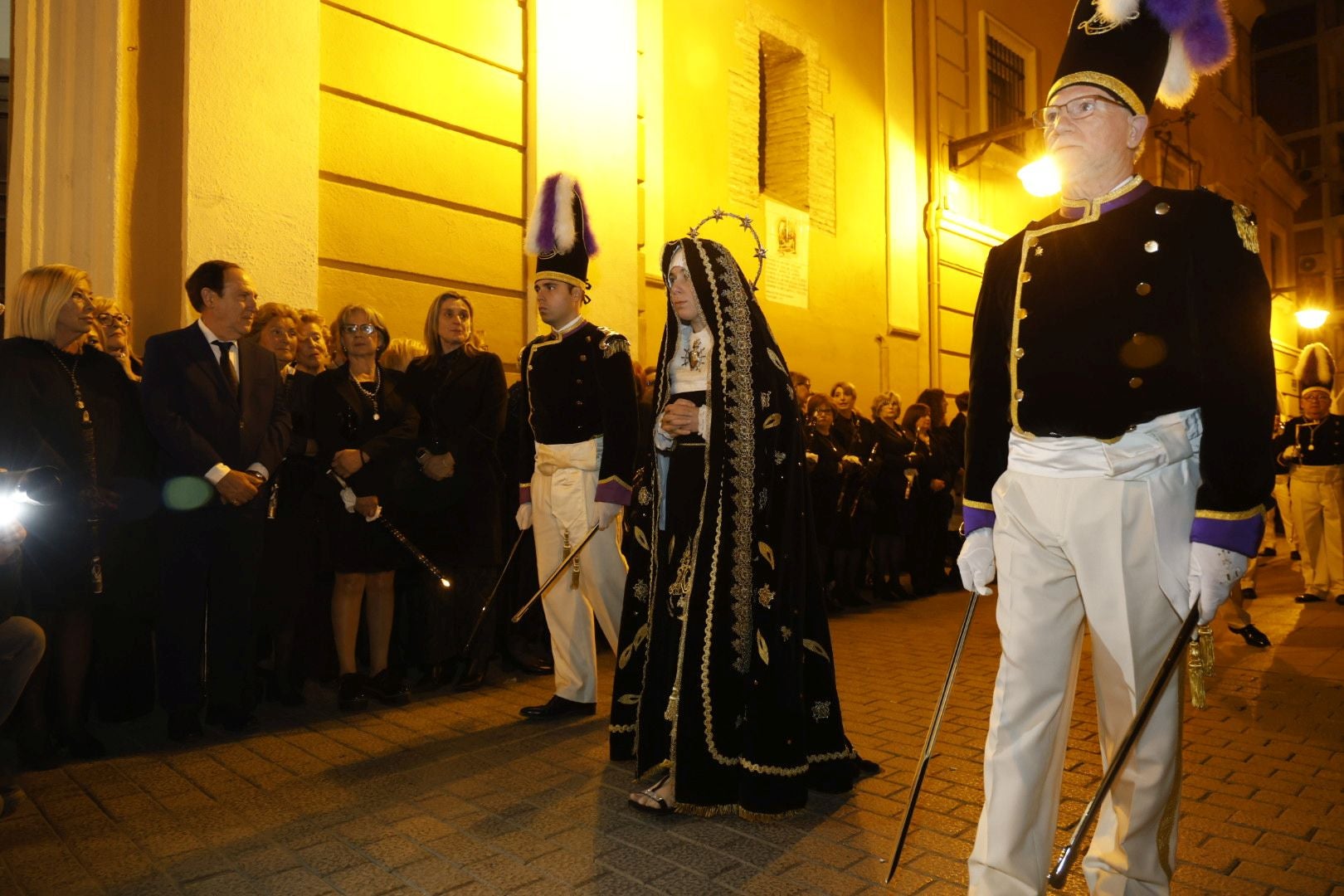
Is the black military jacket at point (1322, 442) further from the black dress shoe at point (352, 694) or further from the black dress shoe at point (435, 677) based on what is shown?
the black dress shoe at point (352, 694)

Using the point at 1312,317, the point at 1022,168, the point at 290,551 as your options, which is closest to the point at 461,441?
the point at 290,551

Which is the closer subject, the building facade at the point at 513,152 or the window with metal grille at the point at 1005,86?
the building facade at the point at 513,152

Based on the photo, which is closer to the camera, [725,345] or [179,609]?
[725,345]

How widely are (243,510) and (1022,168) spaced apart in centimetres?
1074

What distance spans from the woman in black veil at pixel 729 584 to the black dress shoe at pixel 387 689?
169cm

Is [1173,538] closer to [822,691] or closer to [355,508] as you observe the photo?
[822,691]

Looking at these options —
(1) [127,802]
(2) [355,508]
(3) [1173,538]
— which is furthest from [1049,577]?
(2) [355,508]

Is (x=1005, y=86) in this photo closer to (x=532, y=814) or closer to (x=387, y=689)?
(x=387, y=689)

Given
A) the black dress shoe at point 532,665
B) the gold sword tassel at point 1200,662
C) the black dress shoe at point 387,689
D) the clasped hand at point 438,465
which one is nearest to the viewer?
the gold sword tassel at point 1200,662

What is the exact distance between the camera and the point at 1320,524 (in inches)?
339

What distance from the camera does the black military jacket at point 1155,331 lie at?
2.09 meters

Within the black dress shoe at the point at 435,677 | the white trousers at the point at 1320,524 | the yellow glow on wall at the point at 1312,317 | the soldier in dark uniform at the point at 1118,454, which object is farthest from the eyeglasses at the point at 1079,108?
the yellow glow on wall at the point at 1312,317

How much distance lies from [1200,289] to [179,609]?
13.2 feet

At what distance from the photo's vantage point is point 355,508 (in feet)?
15.6
